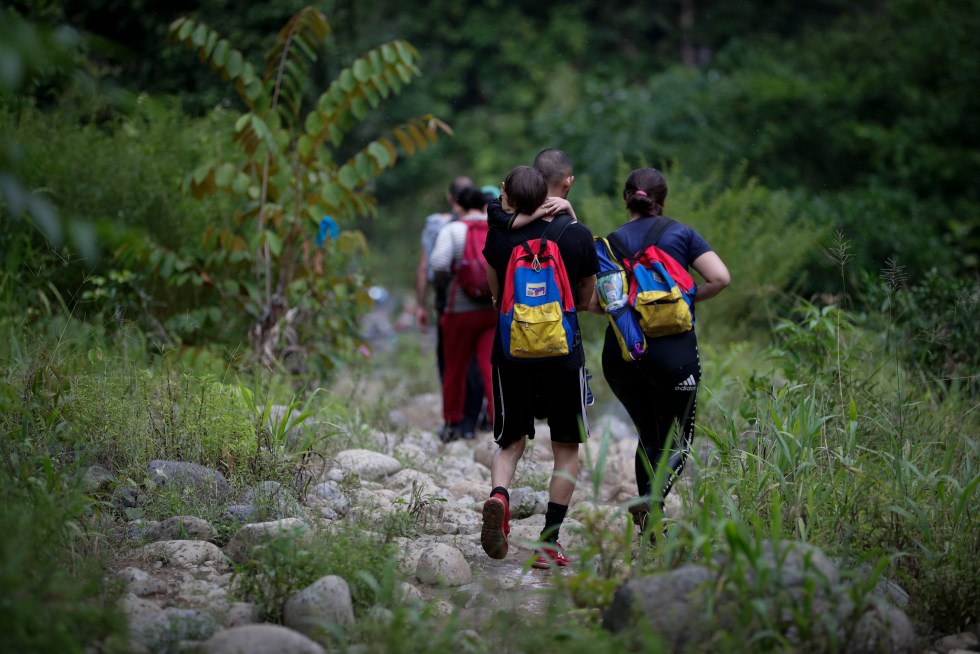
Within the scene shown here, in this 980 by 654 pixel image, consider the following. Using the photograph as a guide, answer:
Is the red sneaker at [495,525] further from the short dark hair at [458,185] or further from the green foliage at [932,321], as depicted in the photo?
the short dark hair at [458,185]

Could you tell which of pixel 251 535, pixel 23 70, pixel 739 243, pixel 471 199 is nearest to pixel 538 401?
pixel 251 535

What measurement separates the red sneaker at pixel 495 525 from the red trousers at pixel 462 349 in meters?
2.73

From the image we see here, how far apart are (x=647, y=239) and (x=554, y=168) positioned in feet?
1.88

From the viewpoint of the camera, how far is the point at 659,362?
4.58 m

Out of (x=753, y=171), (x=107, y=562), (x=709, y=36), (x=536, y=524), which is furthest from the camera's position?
(x=709, y=36)

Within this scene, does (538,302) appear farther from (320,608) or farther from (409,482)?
(409,482)

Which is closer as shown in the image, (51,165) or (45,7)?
(51,165)

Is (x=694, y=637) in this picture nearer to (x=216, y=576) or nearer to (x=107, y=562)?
(x=216, y=576)

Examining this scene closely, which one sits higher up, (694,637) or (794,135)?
(794,135)

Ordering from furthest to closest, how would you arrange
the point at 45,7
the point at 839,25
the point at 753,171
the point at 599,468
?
the point at 839,25, the point at 753,171, the point at 45,7, the point at 599,468

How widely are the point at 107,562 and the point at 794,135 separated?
47.5 ft

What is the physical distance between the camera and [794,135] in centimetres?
1590

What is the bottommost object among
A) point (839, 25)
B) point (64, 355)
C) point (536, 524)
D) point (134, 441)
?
point (536, 524)

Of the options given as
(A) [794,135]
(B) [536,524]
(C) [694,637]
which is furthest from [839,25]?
(C) [694,637]
